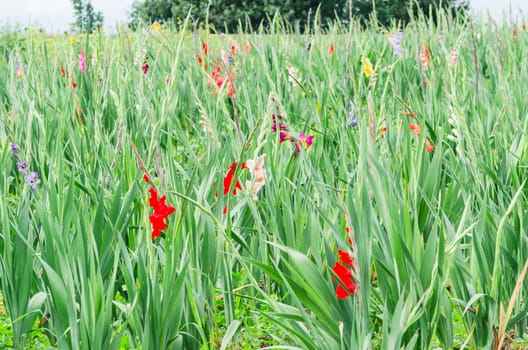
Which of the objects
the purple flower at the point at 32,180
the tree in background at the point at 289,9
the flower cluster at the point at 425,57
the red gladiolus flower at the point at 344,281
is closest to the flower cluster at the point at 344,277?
the red gladiolus flower at the point at 344,281

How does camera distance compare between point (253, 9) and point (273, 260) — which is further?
point (253, 9)

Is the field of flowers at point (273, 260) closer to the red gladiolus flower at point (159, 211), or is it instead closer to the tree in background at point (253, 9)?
the red gladiolus flower at point (159, 211)

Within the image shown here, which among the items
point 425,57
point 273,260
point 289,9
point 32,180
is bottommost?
point 273,260

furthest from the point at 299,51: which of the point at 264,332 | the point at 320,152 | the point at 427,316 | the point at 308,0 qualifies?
the point at 308,0

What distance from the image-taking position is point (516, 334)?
1.58 m

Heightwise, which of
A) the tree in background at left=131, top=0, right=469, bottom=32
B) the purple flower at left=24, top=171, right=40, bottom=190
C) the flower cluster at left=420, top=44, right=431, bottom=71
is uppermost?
the tree in background at left=131, top=0, right=469, bottom=32

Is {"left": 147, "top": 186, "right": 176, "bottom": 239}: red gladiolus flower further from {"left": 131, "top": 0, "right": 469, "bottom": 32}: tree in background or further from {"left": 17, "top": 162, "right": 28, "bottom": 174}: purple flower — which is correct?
{"left": 131, "top": 0, "right": 469, "bottom": 32}: tree in background

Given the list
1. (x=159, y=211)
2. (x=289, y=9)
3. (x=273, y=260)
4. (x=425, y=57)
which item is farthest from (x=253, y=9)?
(x=159, y=211)

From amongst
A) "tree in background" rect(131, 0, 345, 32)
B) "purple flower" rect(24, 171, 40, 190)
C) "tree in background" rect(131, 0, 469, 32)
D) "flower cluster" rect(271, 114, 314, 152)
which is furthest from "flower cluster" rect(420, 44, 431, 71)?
"tree in background" rect(131, 0, 469, 32)

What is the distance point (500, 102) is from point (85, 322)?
6.87 feet

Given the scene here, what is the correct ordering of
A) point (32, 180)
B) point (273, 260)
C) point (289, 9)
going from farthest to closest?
1. point (289, 9)
2. point (32, 180)
3. point (273, 260)

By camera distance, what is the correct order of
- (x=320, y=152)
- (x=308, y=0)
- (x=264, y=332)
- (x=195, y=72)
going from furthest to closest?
(x=308, y=0), (x=195, y=72), (x=320, y=152), (x=264, y=332)

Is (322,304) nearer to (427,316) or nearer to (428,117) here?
(427,316)

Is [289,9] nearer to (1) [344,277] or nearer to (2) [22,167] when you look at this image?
(2) [22,167]
